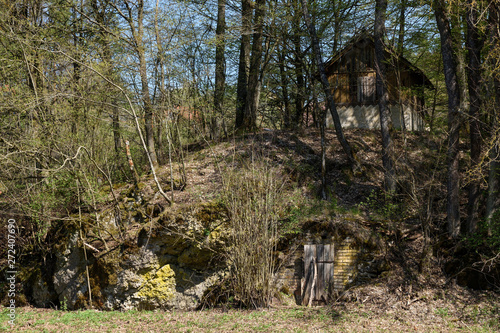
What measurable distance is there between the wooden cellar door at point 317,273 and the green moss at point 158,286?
3.08 m

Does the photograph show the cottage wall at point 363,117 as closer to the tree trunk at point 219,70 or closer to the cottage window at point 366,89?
the cottage window at point 366,89

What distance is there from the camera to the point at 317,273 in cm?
832

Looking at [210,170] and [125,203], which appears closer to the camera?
[125,203]

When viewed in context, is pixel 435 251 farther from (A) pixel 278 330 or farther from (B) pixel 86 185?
(B) pixel 86 185

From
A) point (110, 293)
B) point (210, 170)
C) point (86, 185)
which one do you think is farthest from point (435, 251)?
point (86, 185)

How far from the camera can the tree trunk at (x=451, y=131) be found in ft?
27.6

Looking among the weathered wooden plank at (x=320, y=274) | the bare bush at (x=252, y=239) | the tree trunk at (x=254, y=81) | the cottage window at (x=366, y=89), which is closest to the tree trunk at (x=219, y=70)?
the tree trunk at (x=254, y=81)

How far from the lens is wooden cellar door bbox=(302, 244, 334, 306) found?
8.22 meters

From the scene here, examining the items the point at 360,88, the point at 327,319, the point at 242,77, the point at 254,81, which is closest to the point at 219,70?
the point at 242,77

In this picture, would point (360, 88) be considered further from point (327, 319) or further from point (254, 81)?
point (327, 319)

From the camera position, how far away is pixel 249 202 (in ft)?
25.4

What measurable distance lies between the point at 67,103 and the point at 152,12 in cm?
402

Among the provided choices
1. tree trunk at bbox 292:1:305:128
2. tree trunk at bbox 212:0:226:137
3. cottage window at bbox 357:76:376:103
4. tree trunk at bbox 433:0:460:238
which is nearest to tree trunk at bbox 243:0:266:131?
tree trunk at bbox 212:0:226:137

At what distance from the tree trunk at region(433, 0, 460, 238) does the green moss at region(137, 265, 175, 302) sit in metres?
6.61
